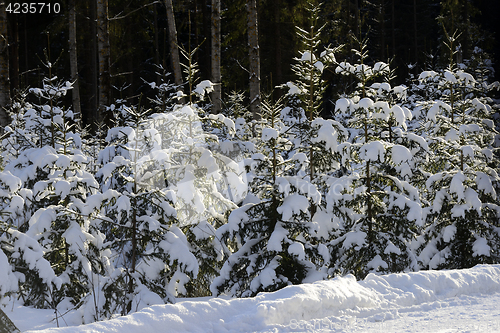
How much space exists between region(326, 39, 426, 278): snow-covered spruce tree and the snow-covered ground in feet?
5.20

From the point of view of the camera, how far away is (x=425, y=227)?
983 centimetres

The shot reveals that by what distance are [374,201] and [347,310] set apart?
344 centimetres

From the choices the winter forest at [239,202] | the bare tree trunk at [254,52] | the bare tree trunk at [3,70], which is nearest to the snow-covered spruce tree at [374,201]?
the winter forest at [239,202]

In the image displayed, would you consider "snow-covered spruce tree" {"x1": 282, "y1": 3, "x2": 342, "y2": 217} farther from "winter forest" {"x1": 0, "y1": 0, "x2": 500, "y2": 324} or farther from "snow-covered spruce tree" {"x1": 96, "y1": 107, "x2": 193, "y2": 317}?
"snow-covered spruce tree" {"x1": 96, "y1": 107, "x2": 193, "y2": 317}

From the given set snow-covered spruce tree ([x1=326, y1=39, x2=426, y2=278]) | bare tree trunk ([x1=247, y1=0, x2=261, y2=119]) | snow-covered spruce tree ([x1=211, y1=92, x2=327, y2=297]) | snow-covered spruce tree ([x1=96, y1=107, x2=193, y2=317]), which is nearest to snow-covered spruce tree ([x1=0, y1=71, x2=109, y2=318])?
snow-covered spruce tree ([x1=96, y1=107, x2=193, y2=317])

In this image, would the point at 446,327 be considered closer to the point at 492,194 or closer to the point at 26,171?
the point at 492,194

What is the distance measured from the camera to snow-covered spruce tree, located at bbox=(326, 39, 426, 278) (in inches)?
311

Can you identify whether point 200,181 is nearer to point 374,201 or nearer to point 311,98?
point 311,98

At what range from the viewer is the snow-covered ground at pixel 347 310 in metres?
4.47

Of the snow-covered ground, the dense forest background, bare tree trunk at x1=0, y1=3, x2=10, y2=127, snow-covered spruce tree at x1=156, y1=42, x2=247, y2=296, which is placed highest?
the dense forest background

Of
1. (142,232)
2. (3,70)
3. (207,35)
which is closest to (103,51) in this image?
(3,70)

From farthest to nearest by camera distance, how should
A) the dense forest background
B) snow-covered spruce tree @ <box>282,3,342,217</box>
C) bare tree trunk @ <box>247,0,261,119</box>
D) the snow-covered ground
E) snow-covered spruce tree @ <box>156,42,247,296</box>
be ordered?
the dense forest background, bare tree trunk @ <box>247,0,261,119</box>, snow-covered spruce tree @ <box>282,3,342,217</box>, snow-covered spruce tree @ <box>156,42,247,296</box>, the snow-covered ground

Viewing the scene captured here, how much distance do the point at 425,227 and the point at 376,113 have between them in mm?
3388

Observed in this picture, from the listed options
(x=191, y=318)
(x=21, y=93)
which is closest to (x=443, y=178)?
(x=191, y=318)
